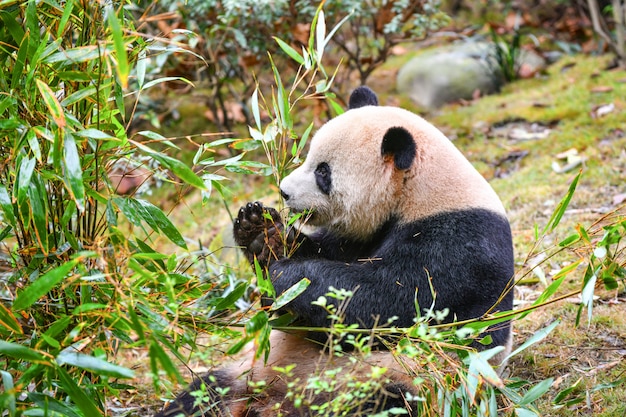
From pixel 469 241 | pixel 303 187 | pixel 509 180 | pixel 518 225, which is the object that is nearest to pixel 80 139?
pixel 303 187

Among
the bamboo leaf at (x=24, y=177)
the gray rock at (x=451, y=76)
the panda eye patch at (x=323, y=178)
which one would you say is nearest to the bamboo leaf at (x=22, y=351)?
the bamboo leaf at (x=24, y=177)

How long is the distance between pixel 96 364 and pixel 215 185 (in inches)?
44.0

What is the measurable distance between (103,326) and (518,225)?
12.2 feet

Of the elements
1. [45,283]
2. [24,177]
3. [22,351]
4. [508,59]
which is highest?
[24,177]

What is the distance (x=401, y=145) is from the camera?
10.4ft

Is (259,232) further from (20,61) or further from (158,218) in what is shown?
(20,61)

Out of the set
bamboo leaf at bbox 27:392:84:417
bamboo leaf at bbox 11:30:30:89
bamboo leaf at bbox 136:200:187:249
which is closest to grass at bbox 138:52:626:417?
bamboo leaf at bbox 136:200:187:249

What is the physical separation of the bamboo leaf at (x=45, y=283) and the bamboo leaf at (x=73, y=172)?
0.22 metres

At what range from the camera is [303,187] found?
3396 millimetres

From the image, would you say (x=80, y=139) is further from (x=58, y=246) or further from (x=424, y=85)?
(x=424, y=85)

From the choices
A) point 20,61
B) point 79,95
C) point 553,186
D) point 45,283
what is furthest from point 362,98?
point 553,186

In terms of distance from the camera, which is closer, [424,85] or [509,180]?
[509,180]

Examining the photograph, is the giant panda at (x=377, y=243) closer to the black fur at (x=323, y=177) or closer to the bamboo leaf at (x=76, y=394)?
the black fur at (x=323, y=177)

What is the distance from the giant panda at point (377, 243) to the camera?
3016 millimetres
